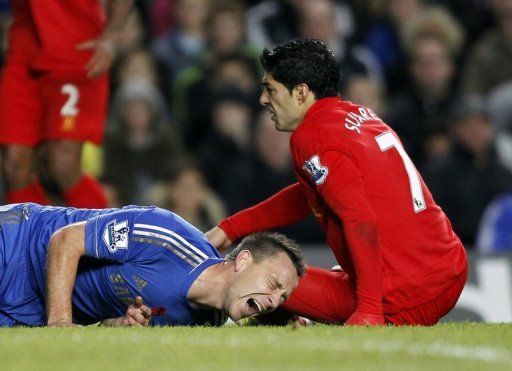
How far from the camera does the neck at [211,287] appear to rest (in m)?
5.70

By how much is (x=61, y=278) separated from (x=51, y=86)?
2495 mm

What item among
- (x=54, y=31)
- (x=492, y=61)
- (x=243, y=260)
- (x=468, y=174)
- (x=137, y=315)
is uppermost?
(x=54, y=31)

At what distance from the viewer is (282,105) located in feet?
20.3

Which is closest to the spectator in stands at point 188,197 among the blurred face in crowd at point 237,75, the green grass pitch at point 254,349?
the blurred face in crowd at point 237,75

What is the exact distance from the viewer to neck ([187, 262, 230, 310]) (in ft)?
18.7

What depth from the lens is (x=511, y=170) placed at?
1052 centimetres

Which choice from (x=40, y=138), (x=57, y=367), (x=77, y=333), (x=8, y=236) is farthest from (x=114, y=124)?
(x=57, y=367)

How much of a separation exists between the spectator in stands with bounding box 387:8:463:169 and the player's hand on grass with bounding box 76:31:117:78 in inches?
141

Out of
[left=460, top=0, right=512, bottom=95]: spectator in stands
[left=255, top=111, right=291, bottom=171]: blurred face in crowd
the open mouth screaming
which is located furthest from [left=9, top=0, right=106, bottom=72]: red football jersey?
[left=460, top=0, right=512, bottom=95]: spectator in stands

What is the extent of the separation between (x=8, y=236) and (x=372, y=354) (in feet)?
7.11

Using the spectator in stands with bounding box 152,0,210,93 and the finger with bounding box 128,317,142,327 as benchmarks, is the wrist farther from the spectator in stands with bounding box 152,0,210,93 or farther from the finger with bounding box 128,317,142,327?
the spectator in stands with bounding box 152,0,210,93

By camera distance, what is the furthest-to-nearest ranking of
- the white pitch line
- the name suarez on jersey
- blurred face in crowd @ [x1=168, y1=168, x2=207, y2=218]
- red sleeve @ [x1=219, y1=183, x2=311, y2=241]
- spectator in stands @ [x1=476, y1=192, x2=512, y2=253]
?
blurred face in crowd @ [x1=168, y1=168, x2=207, y2=218] → spectator in stands @ [x1=476, y1=192, x2=512, y2=253] → red sleeve @ [x1=219, y1=183, x2=311, y2=241] → the name suarez on jersey → the white pitch line

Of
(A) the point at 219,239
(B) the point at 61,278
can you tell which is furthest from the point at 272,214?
Answer: (B) the point at 61,278

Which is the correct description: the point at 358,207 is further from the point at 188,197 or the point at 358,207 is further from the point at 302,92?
the point at 188,197
